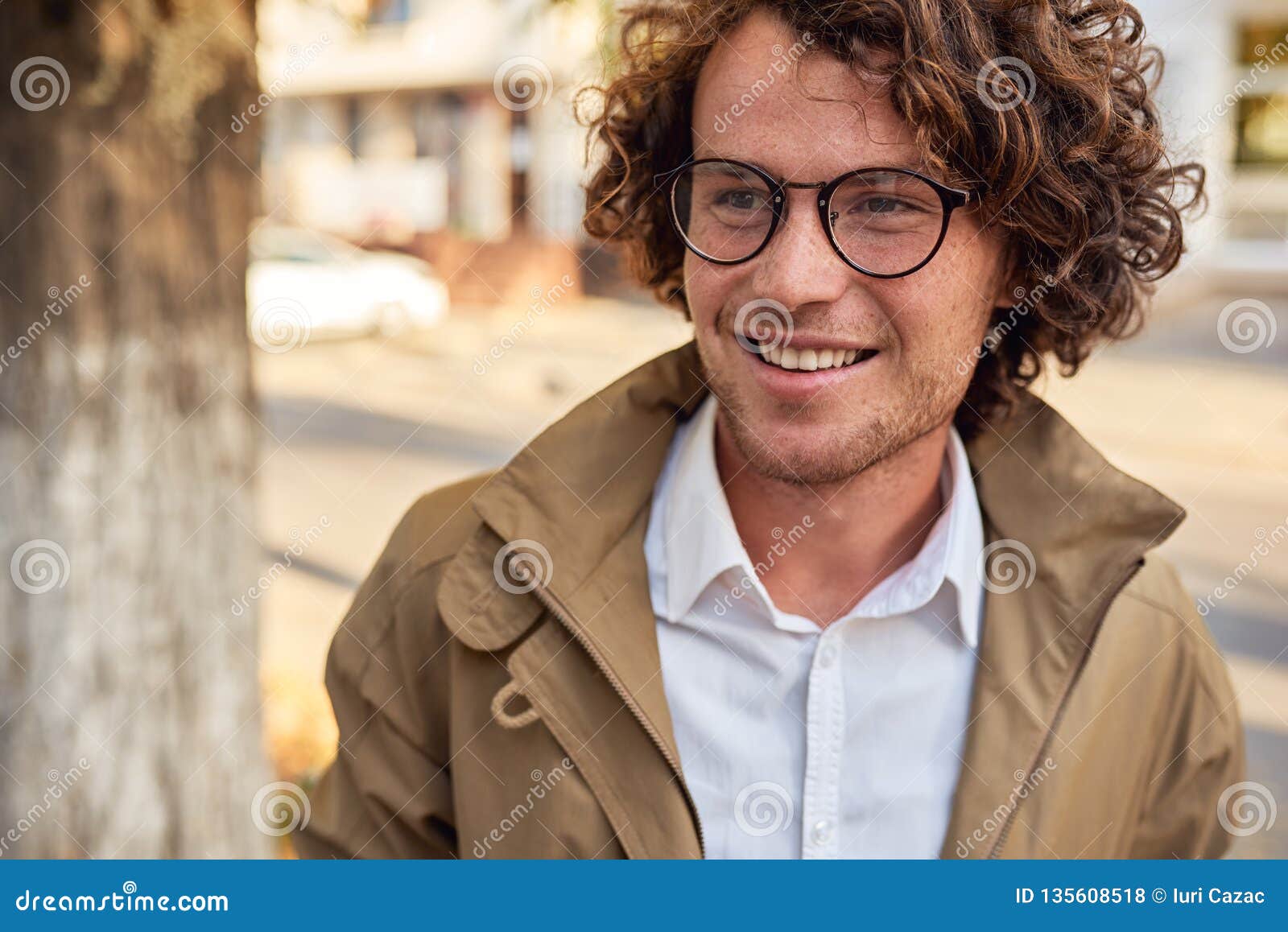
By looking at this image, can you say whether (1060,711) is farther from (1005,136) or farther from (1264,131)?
(1264,131)

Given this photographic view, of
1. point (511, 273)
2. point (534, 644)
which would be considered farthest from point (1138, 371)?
point (534, 644)

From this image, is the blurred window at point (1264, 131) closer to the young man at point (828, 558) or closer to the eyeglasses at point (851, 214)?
the young man at point (828, 558)

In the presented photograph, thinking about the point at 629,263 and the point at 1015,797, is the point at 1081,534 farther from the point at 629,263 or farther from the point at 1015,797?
the point at 629,263

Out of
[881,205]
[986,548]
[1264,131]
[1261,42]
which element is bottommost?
[986,548]

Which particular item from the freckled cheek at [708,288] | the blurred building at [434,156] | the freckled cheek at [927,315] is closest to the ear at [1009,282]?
the freckled cheek at [927,315]

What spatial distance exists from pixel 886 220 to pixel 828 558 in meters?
0.56

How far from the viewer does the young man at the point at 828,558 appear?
178 centimetres

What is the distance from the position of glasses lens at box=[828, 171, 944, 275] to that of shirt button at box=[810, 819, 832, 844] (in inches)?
32.7

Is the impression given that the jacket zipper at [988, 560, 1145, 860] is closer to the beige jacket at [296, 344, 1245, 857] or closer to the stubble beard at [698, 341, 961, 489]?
the beige jacket at [296, 344, 1245, 857]

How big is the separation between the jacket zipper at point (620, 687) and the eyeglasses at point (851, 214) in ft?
1.93

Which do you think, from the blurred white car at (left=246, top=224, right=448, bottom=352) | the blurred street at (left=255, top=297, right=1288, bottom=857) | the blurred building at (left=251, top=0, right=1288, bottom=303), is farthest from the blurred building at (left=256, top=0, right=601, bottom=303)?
the blurred street at (left=255, top=297, right=1288, bottom=857)

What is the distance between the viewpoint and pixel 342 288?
1662 cm

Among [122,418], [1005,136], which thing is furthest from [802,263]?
[122,418]

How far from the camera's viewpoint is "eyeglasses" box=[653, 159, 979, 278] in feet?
5.86
